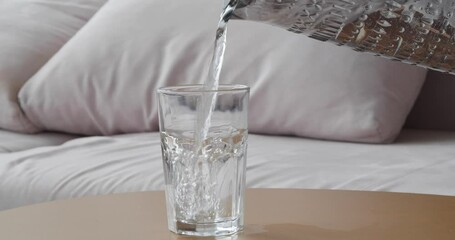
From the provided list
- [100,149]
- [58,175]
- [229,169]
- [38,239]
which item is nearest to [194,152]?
[229,169]

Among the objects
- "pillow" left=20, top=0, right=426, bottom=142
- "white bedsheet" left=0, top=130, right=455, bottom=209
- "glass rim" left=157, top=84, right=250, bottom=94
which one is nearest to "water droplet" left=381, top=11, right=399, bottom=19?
"glass rim" left=157, top=84, right=250, bottom=94

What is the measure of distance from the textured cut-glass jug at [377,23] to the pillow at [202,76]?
73 cm

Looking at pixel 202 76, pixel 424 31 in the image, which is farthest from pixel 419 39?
pixel 202 76

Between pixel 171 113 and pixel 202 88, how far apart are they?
3 cm

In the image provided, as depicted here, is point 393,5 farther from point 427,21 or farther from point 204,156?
point 204,156

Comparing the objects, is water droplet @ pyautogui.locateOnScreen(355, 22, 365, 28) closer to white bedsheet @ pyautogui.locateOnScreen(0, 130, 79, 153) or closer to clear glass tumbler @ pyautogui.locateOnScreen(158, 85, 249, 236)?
clear glass tumbler @ pyautogui.locateOnScreen(158, 85, 249, 236)

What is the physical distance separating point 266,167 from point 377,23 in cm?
61

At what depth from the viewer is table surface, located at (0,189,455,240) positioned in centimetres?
72

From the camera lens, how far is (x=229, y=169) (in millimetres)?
729

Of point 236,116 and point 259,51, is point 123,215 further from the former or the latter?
point 259,51

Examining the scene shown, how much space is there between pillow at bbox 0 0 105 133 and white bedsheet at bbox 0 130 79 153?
2 cm

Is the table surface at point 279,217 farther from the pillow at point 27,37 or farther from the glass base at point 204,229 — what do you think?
the pillow at point 27,37

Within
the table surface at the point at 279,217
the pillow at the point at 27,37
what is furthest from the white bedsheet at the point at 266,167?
the table surface at the point at 279,217

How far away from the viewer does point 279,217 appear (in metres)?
0.77
